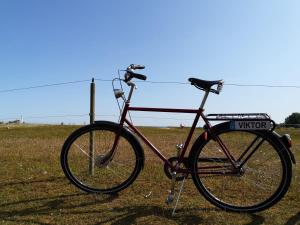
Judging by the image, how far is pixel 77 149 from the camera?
668 centimetres

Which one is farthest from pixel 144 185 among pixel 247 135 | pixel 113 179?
pixel 247 135

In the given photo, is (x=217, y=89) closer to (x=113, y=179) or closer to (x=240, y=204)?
(x=240, y=204)

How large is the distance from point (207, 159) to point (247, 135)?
23.3 inches

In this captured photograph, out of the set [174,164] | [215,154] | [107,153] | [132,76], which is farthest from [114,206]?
[132,76]

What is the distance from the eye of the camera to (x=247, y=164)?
5730 millimetres

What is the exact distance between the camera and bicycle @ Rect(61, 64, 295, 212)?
5.44m

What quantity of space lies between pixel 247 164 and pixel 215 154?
0.44 m

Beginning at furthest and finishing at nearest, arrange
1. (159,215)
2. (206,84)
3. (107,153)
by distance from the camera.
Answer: (107,153) < (206,84) < (159,215)

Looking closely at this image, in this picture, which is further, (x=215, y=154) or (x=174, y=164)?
(x=174, y=164)

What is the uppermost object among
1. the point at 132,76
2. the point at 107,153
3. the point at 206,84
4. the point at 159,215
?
the point at 132,76

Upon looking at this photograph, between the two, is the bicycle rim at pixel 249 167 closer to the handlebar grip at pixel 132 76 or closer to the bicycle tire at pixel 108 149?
the bicycle tire at pixel 108 149

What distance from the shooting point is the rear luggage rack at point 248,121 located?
17.6ft

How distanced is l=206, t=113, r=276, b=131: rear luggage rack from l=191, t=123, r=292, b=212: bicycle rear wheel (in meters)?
0.08

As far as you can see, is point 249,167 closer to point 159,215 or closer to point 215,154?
point 215,154
